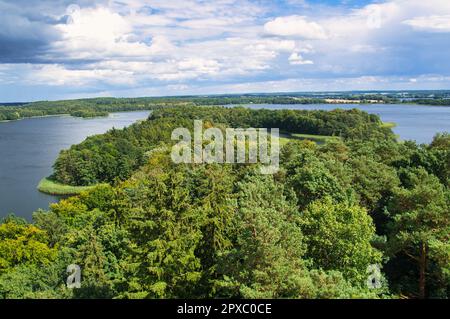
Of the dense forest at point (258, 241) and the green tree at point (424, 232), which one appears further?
the green tree at point (424, 232)

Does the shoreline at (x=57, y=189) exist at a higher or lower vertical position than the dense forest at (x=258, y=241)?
lower

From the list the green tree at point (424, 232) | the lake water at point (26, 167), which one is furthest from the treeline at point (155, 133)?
the green tree at point (424, 232)

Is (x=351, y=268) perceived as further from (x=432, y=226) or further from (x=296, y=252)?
(x=432, y=226)

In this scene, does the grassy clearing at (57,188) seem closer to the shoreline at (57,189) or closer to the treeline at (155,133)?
the shoreline at (57,189)

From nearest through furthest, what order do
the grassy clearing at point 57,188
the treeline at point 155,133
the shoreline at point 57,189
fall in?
1. the shoreline at point 57,189
2. the grassy clearing at point 57,188
3. the treeline at point 155,133

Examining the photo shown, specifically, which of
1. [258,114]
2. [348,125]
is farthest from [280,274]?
[258,114]

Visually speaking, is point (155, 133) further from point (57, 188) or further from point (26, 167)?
point (57, 188)
